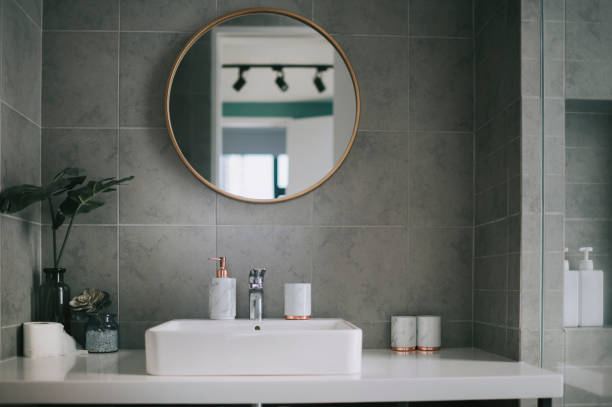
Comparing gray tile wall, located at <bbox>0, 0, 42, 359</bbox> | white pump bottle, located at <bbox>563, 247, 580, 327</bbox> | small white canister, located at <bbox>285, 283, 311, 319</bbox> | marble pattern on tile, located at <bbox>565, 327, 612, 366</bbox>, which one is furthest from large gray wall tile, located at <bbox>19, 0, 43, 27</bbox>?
marble pattern on tile, located at <bbox>565, 327, 612, 366</bbox>

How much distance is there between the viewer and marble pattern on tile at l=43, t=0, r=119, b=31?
219 cm

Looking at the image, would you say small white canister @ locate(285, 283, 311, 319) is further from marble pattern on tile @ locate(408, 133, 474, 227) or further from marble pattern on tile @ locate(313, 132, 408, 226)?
marble pattern on tile @ locate(408, 133, 474, 227)

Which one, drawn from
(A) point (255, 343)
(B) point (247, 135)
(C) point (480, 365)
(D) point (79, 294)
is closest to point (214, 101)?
(B) point (247, 135)

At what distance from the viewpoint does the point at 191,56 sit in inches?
86.0

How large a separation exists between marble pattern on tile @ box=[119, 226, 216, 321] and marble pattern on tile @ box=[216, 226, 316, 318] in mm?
80

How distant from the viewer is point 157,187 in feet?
7.16

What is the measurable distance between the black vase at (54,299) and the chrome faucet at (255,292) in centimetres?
63

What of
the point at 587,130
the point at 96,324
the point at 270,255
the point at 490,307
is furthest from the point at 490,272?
the point at 96,324

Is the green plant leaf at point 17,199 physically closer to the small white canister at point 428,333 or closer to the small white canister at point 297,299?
the small white canister at point 297,299

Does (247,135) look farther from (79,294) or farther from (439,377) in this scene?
(439,377)

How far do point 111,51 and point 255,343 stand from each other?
1.26m

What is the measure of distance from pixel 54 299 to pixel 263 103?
1.00 meters

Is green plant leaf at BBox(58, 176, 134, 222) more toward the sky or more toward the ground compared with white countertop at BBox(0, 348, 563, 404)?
more toward the sky

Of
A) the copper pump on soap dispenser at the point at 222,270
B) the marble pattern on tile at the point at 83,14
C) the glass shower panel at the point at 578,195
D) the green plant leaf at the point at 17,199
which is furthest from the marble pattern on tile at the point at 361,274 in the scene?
the marble pattern on tile at the point at 83,14
